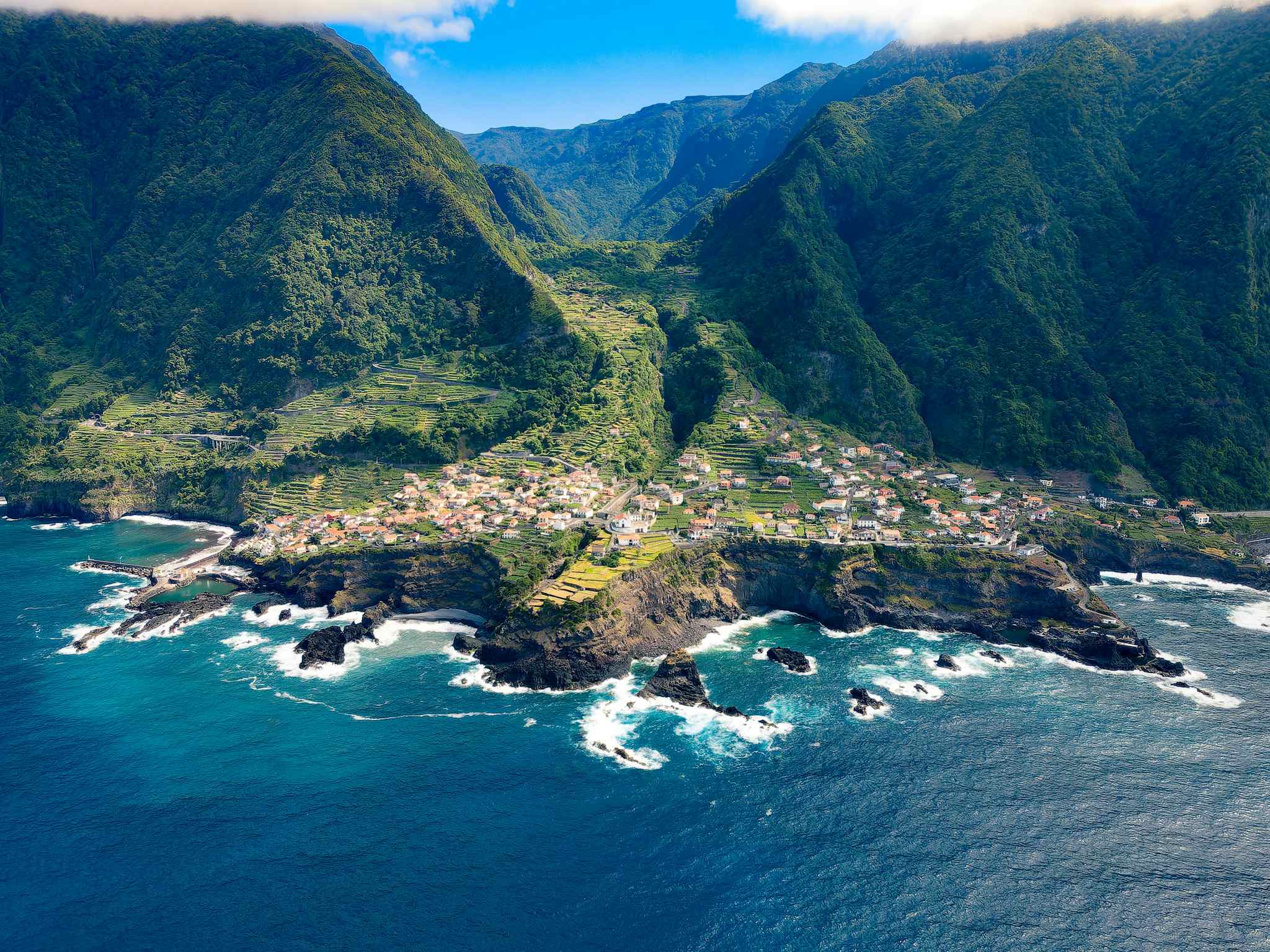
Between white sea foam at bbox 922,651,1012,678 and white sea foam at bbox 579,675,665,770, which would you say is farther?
white sea foam at bbox 922,651,1012,678

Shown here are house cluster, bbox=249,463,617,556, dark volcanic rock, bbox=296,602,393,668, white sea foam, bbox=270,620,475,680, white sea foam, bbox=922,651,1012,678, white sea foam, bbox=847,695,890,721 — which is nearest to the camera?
white sea foam, bbox=847,695,890,721

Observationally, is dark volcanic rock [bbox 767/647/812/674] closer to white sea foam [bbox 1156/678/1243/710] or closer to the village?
the village

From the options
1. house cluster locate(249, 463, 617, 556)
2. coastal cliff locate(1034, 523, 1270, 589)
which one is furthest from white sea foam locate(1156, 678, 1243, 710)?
house cluster locate(249, 463, 617, 556)

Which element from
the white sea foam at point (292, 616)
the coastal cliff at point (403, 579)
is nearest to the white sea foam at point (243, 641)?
the white sea foam at point (292, 616)

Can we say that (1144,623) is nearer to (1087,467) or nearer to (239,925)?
(1087,467)

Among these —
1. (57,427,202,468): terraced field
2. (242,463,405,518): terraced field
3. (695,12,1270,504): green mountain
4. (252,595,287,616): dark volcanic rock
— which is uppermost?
(695,12,1270,504): green mountain

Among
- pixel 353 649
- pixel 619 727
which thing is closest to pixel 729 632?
pixel 619 727

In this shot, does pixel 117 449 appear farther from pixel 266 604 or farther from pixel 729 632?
pixel 729 632

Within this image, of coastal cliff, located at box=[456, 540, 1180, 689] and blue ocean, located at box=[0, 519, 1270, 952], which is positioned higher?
coastal cliff, located at box=[456, 540, 1180, 689]

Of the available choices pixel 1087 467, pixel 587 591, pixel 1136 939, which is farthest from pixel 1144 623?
pixel 587 591
